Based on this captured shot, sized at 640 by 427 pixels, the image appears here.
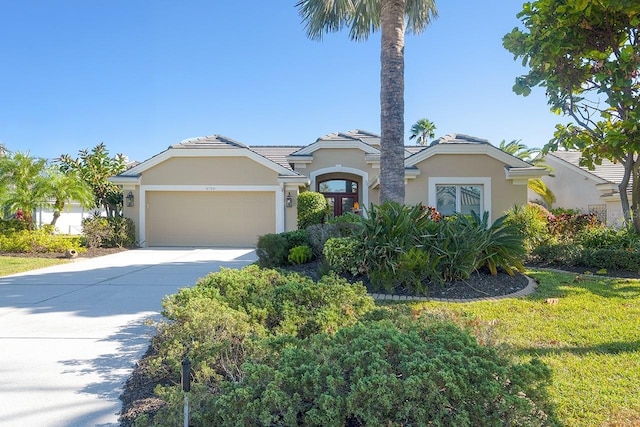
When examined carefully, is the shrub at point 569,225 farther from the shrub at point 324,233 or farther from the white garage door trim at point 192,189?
the white garage door trim at point 192,189

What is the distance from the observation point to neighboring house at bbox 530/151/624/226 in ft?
60.1

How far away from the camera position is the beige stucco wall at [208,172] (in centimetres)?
1587

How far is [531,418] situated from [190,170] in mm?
15652

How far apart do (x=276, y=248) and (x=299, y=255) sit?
56 cm

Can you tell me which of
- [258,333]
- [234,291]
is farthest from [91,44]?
[258,333]

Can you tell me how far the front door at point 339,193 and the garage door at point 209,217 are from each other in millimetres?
Result: 3801

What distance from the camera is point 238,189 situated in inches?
626

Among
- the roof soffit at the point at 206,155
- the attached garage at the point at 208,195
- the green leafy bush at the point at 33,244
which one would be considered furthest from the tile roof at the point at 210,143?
the green leafy bush at the point at 33,244

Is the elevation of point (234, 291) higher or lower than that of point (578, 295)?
higher

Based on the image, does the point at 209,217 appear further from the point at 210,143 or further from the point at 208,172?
the point at 210,143

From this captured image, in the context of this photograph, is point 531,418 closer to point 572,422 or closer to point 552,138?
point 572,422

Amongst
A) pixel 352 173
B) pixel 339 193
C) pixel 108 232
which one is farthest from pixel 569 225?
pixel 108 232

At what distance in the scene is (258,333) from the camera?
3332 mm

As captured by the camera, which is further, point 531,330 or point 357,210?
point 357,210
